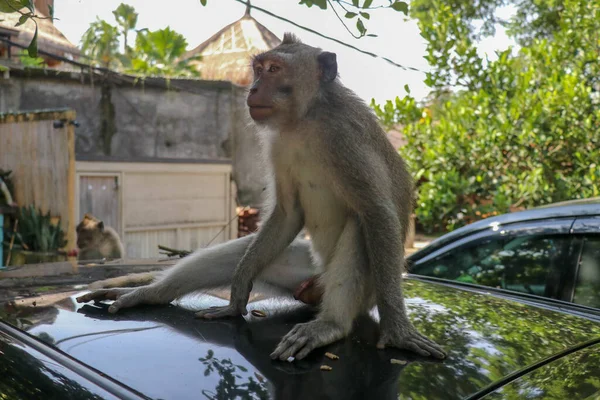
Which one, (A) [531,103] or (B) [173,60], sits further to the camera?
(B) [173,60]

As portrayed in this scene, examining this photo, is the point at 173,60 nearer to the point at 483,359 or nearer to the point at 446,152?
the point at 446,152

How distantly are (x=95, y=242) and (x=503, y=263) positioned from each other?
7452mm

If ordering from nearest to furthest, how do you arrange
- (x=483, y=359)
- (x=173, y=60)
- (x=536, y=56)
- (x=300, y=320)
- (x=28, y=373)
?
(x=28, y=373)
(x=483, y=359)
(x=300, y=320)
(x=536, y=56)
(x=173, y=60)

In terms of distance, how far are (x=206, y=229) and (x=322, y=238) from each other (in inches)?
430

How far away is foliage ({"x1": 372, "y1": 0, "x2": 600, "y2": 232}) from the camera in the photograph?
7109mm

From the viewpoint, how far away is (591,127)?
277 inches

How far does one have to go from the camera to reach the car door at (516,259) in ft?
11.9

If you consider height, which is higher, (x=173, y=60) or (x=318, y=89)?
(x=173, y=60)

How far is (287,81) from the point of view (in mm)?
3451

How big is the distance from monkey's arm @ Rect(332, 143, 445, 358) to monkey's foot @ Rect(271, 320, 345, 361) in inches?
10.4

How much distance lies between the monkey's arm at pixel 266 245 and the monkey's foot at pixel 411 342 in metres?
0.79

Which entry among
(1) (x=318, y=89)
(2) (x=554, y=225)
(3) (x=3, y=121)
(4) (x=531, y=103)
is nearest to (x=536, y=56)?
(4) (x=531, y=103)

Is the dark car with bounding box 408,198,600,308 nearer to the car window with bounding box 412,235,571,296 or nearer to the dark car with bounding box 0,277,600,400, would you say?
the car window with bounding box 412,235,571,296

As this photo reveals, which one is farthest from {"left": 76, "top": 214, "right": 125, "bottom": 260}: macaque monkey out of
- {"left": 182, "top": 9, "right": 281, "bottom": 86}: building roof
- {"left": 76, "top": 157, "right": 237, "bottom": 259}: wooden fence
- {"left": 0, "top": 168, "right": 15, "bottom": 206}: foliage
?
{"left": 182, "top": 9, "right": 281, "bottom": 86}: building roof
